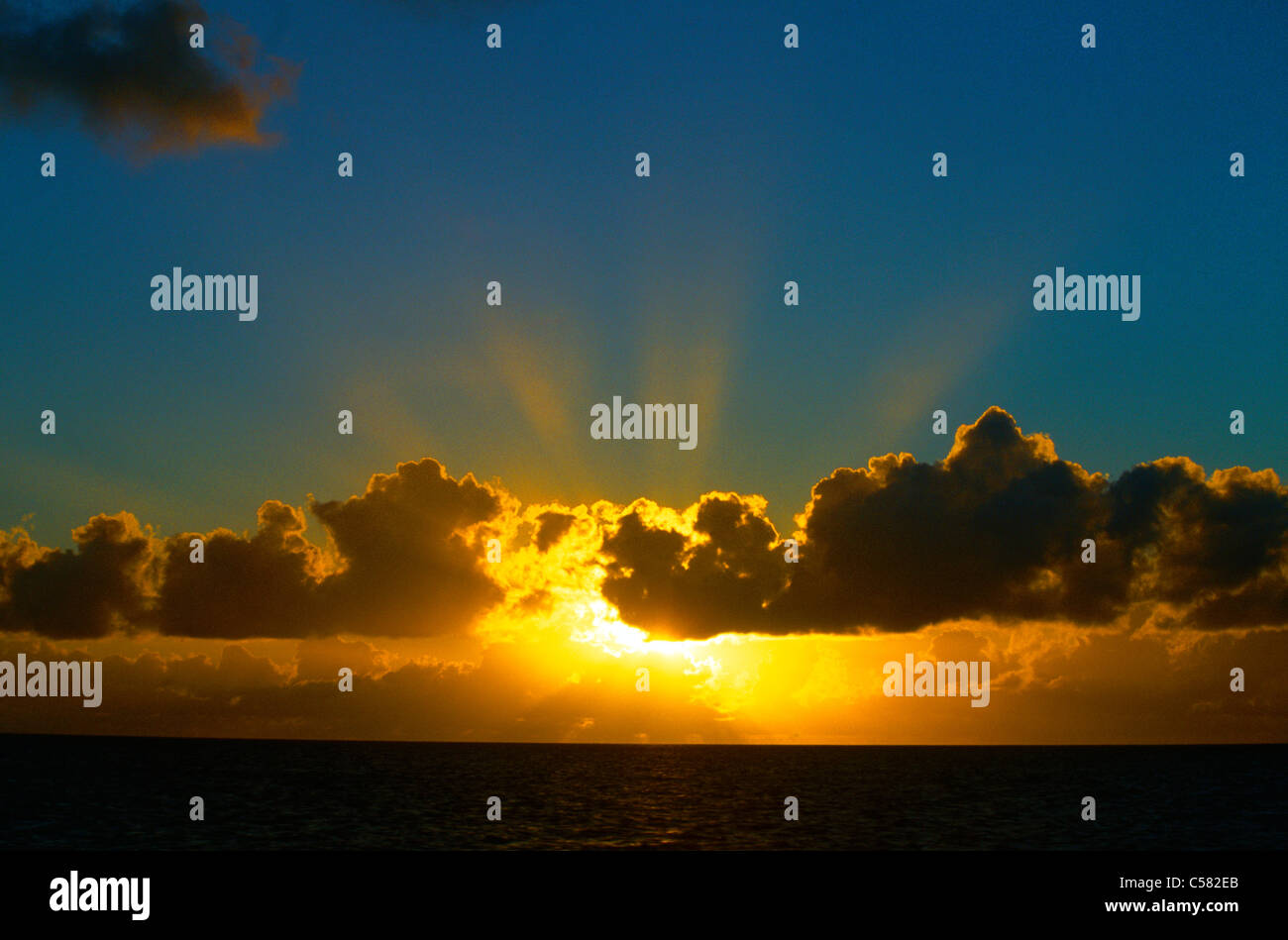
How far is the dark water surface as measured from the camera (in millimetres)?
66938

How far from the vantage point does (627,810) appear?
292 ft

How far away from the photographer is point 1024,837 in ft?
230

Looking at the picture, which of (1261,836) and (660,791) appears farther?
(660,791)

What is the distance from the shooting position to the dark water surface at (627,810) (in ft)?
220
